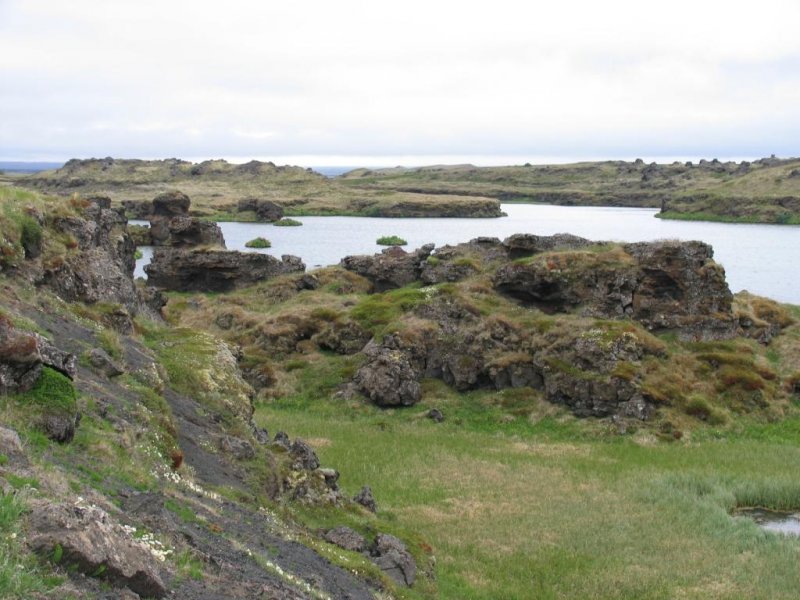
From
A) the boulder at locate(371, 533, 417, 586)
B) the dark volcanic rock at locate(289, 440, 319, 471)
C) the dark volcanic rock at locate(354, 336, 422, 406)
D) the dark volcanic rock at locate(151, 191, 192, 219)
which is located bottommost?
the dark volcanic rock at locate(354, 336, 422, 406)

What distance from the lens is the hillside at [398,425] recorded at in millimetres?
15930

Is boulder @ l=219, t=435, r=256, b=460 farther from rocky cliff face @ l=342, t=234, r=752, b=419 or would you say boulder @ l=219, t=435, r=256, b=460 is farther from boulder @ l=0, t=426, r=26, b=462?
rocky cliff face @ l=342, t=234, r=752, b=419

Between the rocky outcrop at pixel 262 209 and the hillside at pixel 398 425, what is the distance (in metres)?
98.4

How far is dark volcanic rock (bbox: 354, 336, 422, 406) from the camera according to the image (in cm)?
5109

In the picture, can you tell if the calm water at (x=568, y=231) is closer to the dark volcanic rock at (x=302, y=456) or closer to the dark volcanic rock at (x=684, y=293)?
the dark volcanic rock at (x=684, y=293)

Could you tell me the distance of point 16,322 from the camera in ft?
73.6

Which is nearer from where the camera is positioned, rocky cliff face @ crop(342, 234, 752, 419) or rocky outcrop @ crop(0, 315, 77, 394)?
rocky outcrop @ crop(0, 315, 77, 394)

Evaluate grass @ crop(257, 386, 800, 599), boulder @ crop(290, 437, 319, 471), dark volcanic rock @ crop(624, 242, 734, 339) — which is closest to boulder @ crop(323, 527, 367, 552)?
grass @ crop(257, 386, 800, 599)

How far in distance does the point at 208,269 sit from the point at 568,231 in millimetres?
73348

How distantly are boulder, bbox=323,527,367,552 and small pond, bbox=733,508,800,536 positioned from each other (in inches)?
657

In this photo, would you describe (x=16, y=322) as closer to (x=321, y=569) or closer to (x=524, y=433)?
(x=321, y=569)

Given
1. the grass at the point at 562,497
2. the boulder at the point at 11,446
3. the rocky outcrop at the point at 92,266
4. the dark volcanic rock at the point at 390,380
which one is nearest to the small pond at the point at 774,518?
the grass at the point at 562,497

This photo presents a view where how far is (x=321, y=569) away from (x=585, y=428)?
1197 inches

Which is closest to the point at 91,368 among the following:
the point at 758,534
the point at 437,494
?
the point at 437,494
